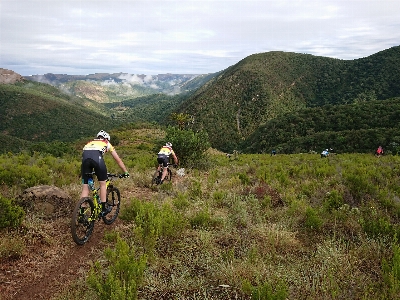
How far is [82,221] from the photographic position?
196 inches

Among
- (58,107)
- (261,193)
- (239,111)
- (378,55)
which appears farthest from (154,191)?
(58,107)

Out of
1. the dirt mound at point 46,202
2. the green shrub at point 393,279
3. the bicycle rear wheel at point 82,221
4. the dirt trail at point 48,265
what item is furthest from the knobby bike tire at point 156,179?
the green shrub at point 393,279

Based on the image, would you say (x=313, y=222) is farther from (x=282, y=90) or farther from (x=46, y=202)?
(x=282, y=90)

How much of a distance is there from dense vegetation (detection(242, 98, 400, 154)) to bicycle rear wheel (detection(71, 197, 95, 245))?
4672cm

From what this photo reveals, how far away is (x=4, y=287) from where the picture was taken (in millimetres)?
3730

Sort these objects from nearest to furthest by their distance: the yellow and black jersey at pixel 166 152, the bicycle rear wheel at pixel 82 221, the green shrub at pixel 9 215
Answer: the bicycle rear wheel at pixel 82 221
the green shrub at pixel 9 215
the yellow and black jersey at pixel 166 152

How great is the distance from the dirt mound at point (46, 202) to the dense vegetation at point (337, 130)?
4662cm

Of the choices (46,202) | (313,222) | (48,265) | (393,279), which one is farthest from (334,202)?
(46,202)

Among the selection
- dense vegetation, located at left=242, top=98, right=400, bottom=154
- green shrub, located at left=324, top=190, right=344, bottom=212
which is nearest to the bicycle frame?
green shrub, located at left=324, top=190, right=344, bottom=212

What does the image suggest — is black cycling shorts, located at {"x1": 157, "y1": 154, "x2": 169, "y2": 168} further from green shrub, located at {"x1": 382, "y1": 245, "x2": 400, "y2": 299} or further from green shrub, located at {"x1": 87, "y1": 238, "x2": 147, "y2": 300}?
green shrub, located at {"x1": 382, "y1": 245, "x2": 400, "y2": 299}

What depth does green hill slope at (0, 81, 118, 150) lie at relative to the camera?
13712 centimetres

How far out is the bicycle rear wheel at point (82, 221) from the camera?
4766mm

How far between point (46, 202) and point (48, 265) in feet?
7.19

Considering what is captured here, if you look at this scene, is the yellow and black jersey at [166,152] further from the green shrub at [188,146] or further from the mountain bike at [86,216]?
the mountain bike at [86,216]
